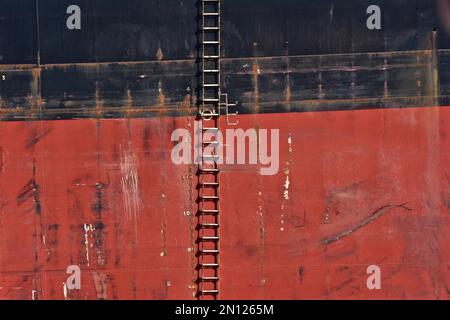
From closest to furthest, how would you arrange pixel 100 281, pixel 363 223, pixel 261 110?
pixel 363 223 < pixel 261 110 < pixel 100 281

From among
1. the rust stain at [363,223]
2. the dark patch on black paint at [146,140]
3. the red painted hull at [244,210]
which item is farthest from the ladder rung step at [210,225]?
the rust stain at [363,223]

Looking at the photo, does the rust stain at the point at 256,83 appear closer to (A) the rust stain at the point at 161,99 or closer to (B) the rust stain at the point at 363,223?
(A) the rust stain at the point at 161,99

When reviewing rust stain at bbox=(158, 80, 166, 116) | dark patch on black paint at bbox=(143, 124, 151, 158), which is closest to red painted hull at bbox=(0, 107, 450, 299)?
dark patch on black paint at bbox=(143, 124, 151, 158)

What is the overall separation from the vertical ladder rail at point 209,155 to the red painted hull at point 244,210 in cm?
14

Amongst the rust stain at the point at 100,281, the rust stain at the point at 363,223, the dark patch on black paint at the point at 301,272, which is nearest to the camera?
the rust stain at the point at 363,223

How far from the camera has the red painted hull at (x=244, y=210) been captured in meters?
6.54

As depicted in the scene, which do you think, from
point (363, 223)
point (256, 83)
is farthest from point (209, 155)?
point (363, 223)

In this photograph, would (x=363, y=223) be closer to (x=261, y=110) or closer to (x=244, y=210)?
(x=244, y=210)

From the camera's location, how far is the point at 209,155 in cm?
663

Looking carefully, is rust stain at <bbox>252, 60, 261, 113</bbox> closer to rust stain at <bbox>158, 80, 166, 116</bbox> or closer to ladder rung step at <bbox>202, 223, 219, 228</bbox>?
rust stain at <bbox>158, 80, 166, 116</bbox>

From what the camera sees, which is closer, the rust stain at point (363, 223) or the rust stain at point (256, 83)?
the rust stain at point (363, 223)

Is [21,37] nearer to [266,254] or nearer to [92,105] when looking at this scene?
[92,105]

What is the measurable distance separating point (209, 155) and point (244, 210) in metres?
1.01

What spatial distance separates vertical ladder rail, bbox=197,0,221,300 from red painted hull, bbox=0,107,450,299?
14 centimetres
